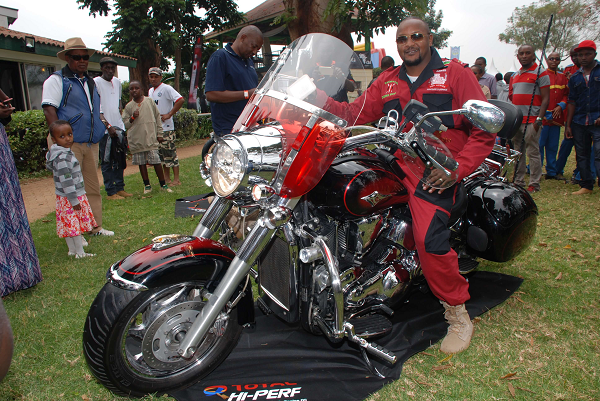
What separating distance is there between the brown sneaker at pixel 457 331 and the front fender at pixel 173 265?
155 cm

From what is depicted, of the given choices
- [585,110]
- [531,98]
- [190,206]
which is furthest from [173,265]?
[531,98]

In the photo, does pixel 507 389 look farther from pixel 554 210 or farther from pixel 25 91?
pixel 25 91

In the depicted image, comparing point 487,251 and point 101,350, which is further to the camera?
point 487,251

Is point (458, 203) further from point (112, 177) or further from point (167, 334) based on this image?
point (112, 177)

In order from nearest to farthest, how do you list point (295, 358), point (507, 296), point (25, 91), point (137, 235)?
point (295, 358) < point (507, 296) < point (137, 235) < point (25, 91)

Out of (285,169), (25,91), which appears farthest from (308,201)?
(25,91)

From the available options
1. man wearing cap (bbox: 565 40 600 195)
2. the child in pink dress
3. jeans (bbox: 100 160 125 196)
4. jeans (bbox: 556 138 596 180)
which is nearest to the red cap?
man wearing cap (bbox: 565 40 600 195)

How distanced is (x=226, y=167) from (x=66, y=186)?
2.98 m

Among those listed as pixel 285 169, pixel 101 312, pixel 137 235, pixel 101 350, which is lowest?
pixel 137 235

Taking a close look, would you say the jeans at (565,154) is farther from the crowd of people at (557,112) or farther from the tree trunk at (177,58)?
the tree trunk at (177,58)

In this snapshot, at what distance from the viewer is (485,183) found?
10.7 ft

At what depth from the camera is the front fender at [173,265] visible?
2055 millimetres

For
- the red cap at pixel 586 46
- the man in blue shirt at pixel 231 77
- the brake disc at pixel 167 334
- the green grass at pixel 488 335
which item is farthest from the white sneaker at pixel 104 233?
the red cap at pixel 586 46

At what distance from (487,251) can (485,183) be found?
53cm
